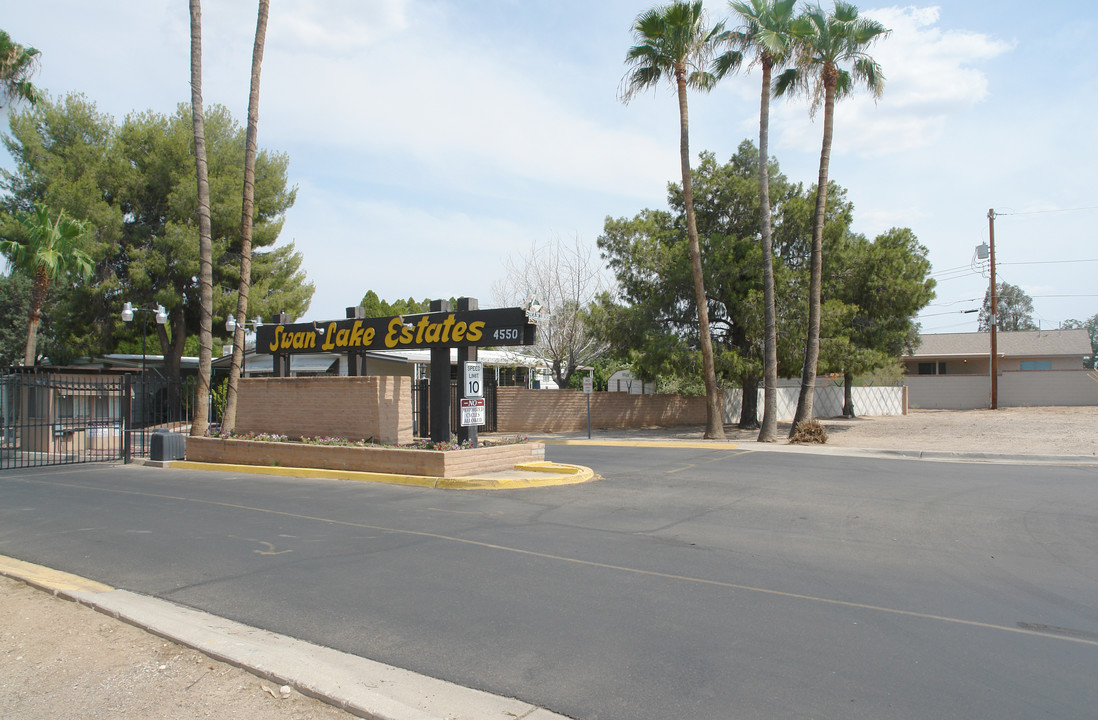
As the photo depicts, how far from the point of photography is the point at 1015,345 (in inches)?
1864

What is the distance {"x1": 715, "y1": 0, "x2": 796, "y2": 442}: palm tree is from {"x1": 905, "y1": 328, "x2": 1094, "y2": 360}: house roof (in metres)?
26.8

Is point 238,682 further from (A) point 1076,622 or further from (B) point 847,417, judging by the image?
(B) point 847,417

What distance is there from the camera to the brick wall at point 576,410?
27781mm

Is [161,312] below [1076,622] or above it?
above

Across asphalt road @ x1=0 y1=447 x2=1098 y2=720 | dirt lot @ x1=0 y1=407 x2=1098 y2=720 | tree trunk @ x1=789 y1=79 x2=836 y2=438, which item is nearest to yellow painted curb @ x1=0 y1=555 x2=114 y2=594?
dirt lot @ x1=0 y1=407 x2=1098 y2=720

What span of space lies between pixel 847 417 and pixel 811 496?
1034 inches

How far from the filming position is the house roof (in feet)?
150

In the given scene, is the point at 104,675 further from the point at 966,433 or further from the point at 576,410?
the point at 966,433

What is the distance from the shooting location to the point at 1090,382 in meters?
39.2

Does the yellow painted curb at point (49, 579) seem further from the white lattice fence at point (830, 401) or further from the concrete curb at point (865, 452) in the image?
the white lattice fence at point (830, 401)

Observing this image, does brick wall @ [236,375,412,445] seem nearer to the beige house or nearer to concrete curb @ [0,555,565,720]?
concrete curb @ [0,555,565,720]

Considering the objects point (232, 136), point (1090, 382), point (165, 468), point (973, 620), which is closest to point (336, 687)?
point (973, 620)

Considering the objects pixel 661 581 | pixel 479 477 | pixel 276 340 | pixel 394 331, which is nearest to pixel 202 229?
pixel 276 340

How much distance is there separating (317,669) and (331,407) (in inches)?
474
